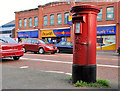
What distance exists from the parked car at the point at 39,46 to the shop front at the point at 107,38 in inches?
411

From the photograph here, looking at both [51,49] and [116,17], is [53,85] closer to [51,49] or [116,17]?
[51,49]

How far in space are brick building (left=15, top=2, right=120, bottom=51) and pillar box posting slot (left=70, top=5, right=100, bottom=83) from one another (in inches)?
733

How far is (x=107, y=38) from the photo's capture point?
2225cm

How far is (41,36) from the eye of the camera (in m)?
29.7

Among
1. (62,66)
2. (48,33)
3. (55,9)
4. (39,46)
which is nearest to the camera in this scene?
(62,66)

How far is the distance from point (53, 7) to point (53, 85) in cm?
2542

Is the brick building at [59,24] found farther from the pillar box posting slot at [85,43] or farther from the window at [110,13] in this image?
the pillar box posting slot at [85,43]

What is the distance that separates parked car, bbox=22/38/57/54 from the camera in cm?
1448

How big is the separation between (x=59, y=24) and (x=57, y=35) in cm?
212

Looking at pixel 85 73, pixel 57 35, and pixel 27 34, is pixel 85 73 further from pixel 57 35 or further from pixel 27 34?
pixel 27 34

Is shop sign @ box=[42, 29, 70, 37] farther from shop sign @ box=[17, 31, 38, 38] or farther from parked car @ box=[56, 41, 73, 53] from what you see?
parked car @ box=[56, 41, 73, 53]

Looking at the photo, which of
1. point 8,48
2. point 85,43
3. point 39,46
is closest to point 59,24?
point 39,46

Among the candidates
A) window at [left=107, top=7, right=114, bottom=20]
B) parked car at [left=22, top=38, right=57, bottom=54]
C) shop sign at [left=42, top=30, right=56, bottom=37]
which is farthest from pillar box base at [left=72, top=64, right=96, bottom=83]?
shop sign at [left=42, top=30, right=56, bottom=37]

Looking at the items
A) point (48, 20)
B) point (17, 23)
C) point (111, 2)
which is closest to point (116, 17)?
point (111, 2)
